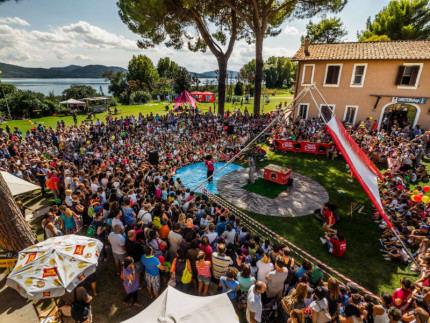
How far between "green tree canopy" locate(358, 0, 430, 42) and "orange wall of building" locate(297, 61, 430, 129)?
49.2ft

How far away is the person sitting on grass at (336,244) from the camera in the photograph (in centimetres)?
717

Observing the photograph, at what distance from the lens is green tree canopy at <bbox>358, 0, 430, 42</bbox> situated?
28.2m

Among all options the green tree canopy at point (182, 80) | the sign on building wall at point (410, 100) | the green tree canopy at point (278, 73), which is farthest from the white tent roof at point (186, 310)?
the green tree canopy at point (278, 73)

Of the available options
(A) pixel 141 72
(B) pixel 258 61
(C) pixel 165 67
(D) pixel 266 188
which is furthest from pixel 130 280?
(C) pixel 165 67

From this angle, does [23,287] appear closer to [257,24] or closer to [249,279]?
[249,279]

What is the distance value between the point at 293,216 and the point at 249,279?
5.77m

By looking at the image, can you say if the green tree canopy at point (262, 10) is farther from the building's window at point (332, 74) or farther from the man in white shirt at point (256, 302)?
the man in white shirt at point (256, 302)

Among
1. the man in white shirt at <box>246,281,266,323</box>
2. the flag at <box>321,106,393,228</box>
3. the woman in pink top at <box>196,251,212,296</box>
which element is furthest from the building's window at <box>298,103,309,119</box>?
the man in white shirt at <box>246,281,266,323</box>

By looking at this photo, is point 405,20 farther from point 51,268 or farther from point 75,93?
point 75,93

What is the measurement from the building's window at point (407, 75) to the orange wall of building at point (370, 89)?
0.30 metres

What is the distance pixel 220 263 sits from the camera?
510 centimetres

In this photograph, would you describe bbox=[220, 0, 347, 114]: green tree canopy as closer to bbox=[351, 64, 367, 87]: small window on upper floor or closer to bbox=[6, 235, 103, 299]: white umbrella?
bbox=[351, 64, 367, 87]: small window on upper floor

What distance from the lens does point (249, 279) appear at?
4.62 m

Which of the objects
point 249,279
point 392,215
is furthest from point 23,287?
point 392,215
